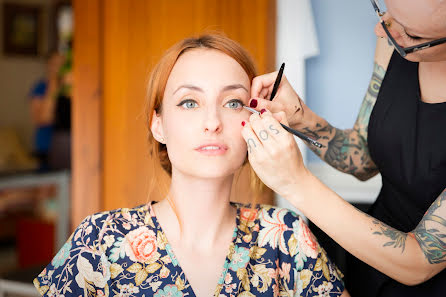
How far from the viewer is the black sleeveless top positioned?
3.67ft

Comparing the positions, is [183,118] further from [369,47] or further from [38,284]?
[369,47]

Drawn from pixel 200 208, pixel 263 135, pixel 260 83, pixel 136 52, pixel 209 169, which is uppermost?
pixel 136 52

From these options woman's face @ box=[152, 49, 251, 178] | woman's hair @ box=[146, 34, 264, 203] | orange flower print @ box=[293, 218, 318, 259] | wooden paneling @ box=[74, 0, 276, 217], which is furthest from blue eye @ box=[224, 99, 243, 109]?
wooden paneling @ box=[74, 0, 276, 217]

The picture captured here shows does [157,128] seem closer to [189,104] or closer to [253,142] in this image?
[189,104]

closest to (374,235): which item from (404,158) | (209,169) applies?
(404,158)

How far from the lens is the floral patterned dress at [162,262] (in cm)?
114

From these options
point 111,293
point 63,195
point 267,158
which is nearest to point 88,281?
point 111,293

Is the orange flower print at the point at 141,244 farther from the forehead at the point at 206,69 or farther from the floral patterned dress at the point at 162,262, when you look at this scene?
the forehead at the point at 206,69

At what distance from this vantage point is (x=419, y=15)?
3.11 feet

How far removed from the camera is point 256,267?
1.22 metres

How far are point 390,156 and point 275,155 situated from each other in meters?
0.40

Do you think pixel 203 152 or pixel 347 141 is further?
pixel 347 141

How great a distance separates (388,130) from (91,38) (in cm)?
160

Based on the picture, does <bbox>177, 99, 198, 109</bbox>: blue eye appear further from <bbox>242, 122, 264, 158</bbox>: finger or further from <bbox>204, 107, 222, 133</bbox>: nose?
<bbox>242, 122, 264, 158</bbox>: finger
